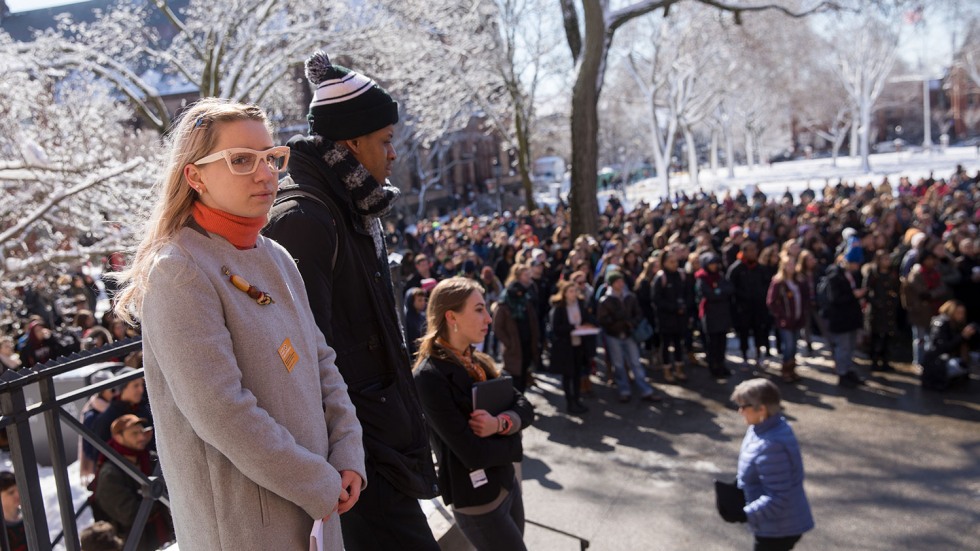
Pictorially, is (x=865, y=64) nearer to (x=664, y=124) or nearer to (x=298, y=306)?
(x=664, y=124)

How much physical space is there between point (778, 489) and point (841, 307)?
20.2 ft

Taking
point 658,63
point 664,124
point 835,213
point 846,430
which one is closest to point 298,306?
point 846,430

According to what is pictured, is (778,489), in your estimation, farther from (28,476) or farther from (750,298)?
(750,298)

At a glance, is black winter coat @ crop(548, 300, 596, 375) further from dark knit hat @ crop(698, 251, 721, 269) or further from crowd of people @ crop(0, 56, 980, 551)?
crowd of people @ crop(0, 56, 980, 551)

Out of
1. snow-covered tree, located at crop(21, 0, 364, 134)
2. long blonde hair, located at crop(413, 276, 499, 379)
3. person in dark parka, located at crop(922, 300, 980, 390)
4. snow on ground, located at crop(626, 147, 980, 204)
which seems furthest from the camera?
snow on ground, located at crop(626, 147, 980, 204)

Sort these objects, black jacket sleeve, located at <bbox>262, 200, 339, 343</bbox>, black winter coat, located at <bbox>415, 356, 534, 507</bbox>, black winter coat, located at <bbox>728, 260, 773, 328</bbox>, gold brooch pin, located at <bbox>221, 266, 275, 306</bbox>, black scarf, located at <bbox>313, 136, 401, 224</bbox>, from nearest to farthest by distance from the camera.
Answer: gold brooch pin, located at <bbox>221, 266, 275, 306</bbox>
black jacket sleeve, located at <bbox>262, 200, 339, 343</bbox>
black scarf, located at <bbox>313, 136, 401, 224</bbox>
black winter coat, located at <bbox>415, 356, 534, 507</bbox>
black winter coat, located at <bbox>728, 260, 773, 328</bbox>

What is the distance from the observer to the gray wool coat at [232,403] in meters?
1.59

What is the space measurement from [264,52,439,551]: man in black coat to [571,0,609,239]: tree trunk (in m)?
11.8

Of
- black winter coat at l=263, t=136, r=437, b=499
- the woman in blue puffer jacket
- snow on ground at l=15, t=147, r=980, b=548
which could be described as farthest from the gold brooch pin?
snow on ground at l=15, t=147, r=980, b=548

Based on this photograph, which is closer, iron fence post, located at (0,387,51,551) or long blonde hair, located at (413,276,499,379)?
iron fence post, located at (0,387,51,551)

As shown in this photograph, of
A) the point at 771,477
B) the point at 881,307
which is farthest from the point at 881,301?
the point at 771,477

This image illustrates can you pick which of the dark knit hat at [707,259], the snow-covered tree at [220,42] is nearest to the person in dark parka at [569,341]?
the dark knit hat at [707,259]

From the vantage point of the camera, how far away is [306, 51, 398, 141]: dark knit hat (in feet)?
8.22

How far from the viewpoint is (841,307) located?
9758mm
